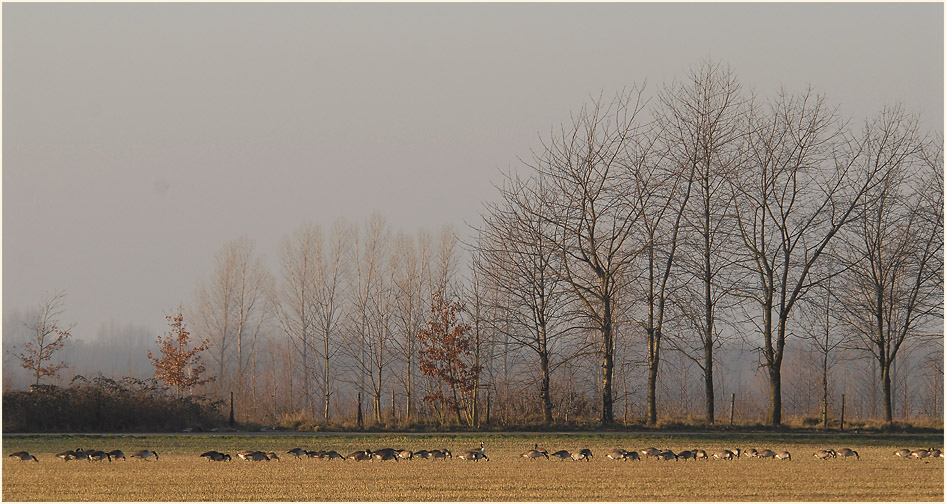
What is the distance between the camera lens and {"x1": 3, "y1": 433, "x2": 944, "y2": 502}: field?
11867mm

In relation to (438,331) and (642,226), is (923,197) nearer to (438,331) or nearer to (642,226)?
(642,226)

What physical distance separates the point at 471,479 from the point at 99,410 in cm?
1790

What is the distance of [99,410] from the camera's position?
27797 millimetres

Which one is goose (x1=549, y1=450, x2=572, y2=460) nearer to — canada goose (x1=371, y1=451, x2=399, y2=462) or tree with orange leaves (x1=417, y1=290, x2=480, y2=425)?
canada goose (x1=371, y1=451, x2=399, y2=462)

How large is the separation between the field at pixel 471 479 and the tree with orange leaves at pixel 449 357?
11201 millimetres

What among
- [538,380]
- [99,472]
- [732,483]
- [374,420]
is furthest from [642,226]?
[99,472]

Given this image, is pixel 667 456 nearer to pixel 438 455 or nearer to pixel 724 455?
pixel 724 455

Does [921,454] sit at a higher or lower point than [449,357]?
lower

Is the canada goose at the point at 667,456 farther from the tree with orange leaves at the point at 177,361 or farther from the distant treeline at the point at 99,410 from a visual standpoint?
the tree with orange leaves at the point at 177,361

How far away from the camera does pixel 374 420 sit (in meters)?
31.3

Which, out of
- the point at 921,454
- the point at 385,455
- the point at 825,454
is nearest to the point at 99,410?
the point at 385,455

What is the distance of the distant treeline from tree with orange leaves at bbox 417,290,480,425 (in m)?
6.97

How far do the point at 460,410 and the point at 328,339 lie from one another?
16.7 meters

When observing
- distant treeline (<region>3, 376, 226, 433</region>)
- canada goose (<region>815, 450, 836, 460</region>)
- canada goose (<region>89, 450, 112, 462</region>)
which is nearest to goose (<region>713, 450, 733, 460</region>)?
canada goose (<region>815, 450, 836, 460</region>)
